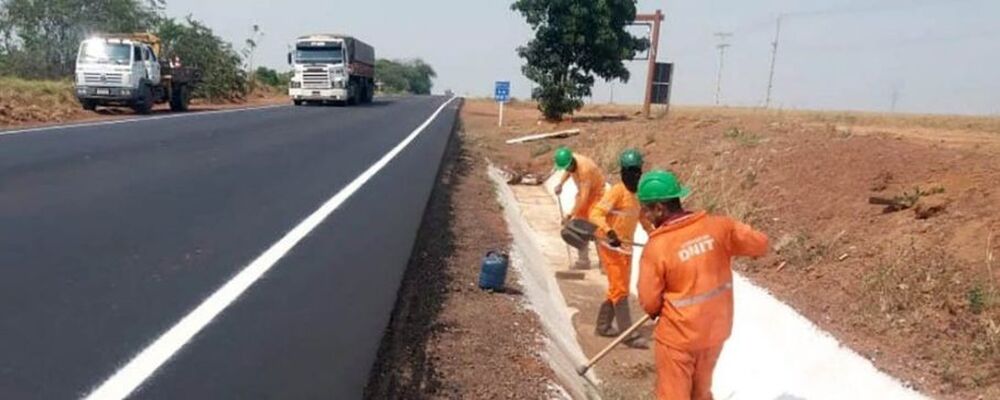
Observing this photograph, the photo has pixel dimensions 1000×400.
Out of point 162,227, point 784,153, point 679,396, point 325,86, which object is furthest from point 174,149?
point 325,86

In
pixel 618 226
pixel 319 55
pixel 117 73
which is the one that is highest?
pixel 319 55

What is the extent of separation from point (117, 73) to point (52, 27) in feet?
99.5

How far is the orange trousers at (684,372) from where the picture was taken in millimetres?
4223

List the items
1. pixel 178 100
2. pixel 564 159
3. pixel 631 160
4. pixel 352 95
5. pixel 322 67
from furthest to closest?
pixel 352 95
pixel 322 67
pixel 178 100
pixel 564 159
pixel 631 160

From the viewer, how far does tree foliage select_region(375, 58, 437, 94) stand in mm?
132000

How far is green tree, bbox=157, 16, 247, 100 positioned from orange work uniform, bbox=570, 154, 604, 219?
34.1 metres

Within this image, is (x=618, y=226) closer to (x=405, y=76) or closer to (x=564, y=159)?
(x=564, y=159)

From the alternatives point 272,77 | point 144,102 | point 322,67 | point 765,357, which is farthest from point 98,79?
point 272,77

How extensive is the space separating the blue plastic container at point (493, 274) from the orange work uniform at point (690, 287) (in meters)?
2.66

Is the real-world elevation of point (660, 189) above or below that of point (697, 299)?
above

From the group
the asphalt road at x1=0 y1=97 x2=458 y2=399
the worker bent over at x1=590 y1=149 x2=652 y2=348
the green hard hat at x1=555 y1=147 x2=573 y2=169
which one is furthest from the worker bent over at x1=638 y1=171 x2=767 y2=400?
the green hard hat at x1=555 y1=147 x2=573 y2=169

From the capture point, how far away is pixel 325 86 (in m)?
35.2

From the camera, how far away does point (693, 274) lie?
4.10 metres

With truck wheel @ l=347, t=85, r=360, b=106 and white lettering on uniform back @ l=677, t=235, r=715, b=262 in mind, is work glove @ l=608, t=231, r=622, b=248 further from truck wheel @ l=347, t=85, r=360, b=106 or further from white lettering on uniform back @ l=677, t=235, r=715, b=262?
truck wheel @ l=347, t=85, r=360, b=106
